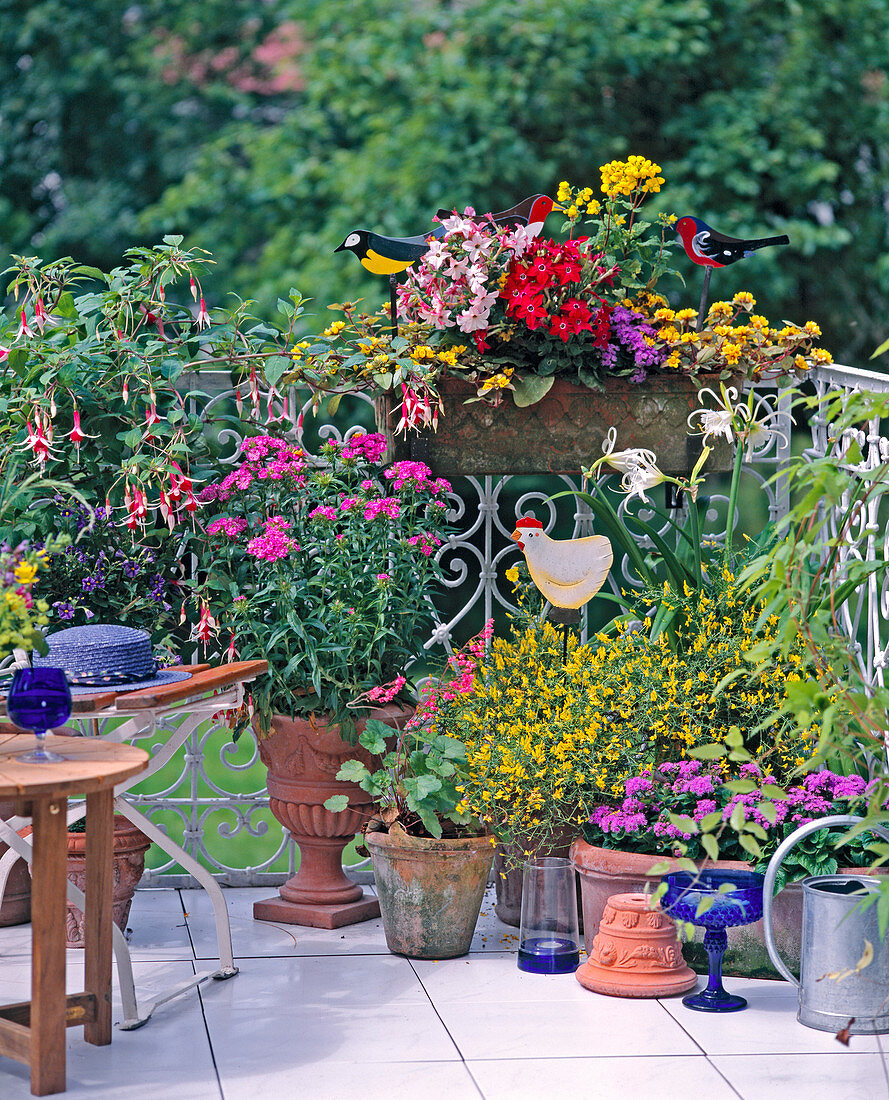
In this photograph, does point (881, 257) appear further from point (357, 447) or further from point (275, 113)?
point (357, 447)

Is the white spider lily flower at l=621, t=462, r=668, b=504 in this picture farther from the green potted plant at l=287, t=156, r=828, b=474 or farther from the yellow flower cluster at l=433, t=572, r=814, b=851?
the yellow flower cluster at l=433, t=572, r=814, b=851

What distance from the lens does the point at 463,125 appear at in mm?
7113

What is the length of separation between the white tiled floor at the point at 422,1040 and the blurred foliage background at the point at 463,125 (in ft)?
14.1

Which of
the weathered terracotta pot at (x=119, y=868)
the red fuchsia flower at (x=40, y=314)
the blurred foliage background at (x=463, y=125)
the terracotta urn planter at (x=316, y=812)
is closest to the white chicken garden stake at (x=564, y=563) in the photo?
the terracotta urn planter at (x=316, y=812)

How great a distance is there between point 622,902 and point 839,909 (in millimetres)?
515

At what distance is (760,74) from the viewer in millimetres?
7387

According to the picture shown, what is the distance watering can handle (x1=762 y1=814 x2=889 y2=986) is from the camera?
303cm

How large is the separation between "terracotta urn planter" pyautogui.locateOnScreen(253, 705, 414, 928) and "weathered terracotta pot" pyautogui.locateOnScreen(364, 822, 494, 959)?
7.8 inches

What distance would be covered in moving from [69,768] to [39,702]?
150 mm

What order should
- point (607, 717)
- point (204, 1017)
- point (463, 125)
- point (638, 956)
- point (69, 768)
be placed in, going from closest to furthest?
point (69, 768)
point (204, 1017)
point (638, 956)
point (607, 717)
point (463, 125)

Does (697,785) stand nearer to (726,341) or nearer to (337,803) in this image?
(337,803)

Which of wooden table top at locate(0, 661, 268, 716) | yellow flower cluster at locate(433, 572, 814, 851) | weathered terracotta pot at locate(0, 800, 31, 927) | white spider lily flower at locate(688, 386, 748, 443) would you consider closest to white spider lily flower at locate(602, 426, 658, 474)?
white spider lily flower at locate(688, 386, 748, 443)

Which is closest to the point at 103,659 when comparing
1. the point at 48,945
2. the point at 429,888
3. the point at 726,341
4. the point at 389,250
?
the point at 48,945

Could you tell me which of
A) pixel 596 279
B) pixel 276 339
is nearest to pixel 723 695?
pixel 596 279
